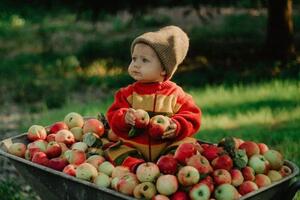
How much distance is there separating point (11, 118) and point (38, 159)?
3.88 metres

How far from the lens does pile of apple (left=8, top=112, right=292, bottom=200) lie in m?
3.32

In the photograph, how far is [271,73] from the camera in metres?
8.42

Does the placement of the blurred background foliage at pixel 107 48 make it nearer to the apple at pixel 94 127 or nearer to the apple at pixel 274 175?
the apple at pixel 94 127

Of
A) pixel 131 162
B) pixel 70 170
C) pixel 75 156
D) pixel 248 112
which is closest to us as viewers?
pixel 70 170

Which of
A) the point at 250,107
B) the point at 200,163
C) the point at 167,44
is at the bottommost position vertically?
the point at 250,107

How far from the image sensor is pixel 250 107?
7.02 meters

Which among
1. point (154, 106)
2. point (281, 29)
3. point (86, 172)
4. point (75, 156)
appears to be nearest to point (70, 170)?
point (86, 172)

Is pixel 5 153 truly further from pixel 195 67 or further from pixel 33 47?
pixel 33 47

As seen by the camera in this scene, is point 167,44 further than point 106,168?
Yes

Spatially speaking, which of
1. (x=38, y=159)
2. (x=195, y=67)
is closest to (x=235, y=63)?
(x=195, y=67)

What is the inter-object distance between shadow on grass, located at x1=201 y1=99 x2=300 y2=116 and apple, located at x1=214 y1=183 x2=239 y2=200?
11.7ft

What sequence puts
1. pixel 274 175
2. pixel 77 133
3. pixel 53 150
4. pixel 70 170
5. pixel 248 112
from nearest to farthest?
pixel 274 175, pixel 70 170, pixel 53 150, pixel 77 133, pixel 248 112

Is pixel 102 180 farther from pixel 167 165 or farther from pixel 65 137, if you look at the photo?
pixel 65 137

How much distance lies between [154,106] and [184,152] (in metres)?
0.55
